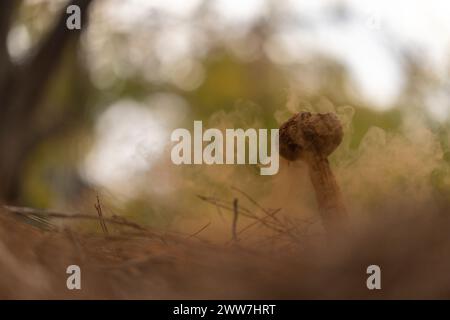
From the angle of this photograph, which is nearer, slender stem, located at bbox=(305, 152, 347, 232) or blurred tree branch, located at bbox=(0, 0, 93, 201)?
slender stem, located at bbox=(305, 152, 347, 232)

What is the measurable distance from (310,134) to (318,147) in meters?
0.02

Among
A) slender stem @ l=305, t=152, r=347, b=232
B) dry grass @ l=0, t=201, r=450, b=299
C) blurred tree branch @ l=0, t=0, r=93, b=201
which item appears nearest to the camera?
dry grass @ l=0, t=201, r=450, b=299

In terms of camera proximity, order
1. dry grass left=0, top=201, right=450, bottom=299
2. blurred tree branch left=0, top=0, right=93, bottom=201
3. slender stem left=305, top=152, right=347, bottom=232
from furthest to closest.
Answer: blurred tree branch left=0, top=0, right=93, bottom=201 → slender stem left=305, top=152, right=347, bottom=232 → dry grass left=0, top=201, right=450, bottom=299

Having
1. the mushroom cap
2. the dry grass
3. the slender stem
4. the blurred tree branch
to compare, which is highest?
the blurred tree branch

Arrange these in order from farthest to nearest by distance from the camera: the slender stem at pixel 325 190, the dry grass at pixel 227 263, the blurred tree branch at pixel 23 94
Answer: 1. the blurred tree branch at pixel 23 94
2. the slender stem at pixel 325 190
3. the dry grass at pixel 227 263

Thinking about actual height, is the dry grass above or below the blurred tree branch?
below

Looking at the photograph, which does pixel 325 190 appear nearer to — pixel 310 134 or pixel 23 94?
pixel 310 134

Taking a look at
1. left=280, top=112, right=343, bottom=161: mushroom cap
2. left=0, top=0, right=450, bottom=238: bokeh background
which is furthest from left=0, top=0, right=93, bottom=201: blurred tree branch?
left=280, top=112, right=343, bottom=161: mushroom cap

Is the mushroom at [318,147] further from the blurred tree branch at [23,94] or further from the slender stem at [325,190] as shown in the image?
the blurred tree branch at [23,94]

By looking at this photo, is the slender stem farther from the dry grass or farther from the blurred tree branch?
the blurred tree branch

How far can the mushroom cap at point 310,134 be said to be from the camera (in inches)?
24.5

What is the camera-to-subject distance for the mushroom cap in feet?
2.05

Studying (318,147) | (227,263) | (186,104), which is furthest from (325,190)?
(186,104)

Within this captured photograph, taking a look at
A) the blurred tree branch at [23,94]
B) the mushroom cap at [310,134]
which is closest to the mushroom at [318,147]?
the mushroom cap at [310,134]
